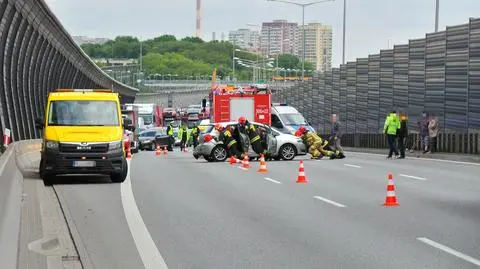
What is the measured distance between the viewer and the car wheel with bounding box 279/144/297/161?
35.5 meters

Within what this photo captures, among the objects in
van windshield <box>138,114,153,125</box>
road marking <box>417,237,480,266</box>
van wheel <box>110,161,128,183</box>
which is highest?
road marking <box>417,237,480,266</box>

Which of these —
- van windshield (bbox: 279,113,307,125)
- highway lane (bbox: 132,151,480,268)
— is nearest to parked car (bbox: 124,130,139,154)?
van windshield (bbox: 279,113,307,125)

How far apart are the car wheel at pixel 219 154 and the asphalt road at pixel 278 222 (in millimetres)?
9783

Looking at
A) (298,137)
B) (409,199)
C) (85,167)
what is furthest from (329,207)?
(298,137)

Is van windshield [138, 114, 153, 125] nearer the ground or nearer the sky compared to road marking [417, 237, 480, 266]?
nearer the ground

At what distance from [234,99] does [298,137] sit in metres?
13.0

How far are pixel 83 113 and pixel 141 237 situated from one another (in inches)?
454

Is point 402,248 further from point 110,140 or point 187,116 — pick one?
point 187,116

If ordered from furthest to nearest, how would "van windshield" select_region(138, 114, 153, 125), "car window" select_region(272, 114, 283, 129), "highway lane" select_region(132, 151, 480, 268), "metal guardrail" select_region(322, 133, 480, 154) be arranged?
"van windshield" select_region(138, 114, 153, 125) < "car window" select_region(272, 114, 283, 129) < "metal guardrail" select_region(322, 133, 480, 154) < "highway lane" select_region(132, 151, 480, 268)

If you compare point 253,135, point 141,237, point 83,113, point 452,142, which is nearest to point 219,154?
point 253,135

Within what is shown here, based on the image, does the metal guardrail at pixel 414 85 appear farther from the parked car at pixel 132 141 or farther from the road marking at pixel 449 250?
the road marking at pixel 449 250

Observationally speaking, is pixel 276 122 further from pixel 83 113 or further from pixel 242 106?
pixel 83 113

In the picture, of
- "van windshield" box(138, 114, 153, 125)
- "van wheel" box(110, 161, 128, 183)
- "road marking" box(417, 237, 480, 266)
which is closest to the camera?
"road marking" box(417, 237, 480, 266)

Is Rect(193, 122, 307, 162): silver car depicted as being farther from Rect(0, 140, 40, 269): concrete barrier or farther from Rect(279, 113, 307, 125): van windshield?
Rect(279, 113, 307, 125): van windshield
